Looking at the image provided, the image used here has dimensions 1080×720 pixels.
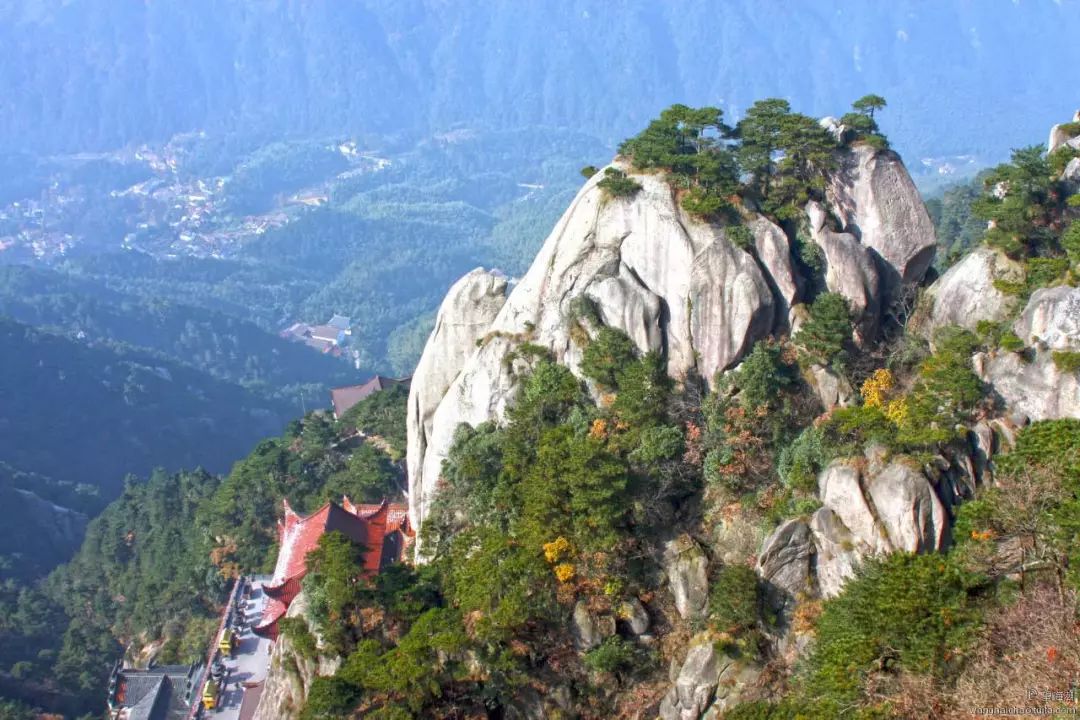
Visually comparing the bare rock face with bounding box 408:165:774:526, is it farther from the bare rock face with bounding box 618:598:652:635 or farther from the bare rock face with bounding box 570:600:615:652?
the bare rock face with bounding box 570:600:615:652

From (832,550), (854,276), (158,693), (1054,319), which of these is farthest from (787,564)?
(158,693)

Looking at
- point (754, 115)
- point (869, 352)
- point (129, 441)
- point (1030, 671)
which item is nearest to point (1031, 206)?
point (869, 352)

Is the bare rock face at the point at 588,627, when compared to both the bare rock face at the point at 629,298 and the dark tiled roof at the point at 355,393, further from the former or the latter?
the dark tiled roof at the point at 355,393

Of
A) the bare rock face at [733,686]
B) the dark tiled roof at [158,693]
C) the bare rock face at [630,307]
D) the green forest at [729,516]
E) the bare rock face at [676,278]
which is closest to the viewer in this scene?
the green forest at [729,516]

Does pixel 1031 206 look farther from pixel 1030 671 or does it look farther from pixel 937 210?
pixel 937 210

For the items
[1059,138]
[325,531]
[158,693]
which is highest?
[1059,138]

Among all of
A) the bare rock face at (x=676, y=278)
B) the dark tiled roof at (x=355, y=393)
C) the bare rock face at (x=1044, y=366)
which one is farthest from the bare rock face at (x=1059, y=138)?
the dark tiled roof at (x=355, y=393)

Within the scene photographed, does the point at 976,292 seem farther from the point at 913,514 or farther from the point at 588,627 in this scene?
the point at 588,627
